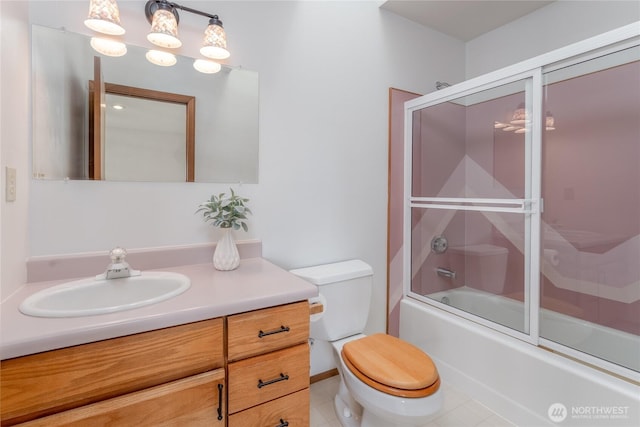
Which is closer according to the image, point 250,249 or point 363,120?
point 250,249

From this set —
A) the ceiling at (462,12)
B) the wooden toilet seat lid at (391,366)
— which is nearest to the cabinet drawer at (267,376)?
the wooden toilet seat lid at (391,366)

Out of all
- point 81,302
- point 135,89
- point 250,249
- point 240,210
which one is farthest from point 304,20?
point 81,302

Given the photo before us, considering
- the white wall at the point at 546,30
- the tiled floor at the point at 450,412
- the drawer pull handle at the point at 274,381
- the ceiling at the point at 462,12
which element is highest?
the ceiling at the point at 462,12

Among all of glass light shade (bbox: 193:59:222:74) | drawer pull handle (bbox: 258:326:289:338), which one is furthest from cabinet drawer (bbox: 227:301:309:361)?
glass light shade (bbox: 193:59:222:74)

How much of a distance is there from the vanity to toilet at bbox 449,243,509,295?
1.62m

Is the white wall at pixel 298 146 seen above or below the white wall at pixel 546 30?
below

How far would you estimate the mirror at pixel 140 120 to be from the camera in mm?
1174

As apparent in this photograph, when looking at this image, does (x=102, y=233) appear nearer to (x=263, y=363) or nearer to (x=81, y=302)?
(x=81, y=302)

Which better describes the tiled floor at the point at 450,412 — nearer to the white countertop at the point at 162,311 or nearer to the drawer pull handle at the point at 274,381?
the drawer pull handle at the point at 274,381

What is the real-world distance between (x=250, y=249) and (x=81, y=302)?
2.31 ft

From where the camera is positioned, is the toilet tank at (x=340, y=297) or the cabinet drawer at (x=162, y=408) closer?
the cabinet drawer at (x=162, y=408)

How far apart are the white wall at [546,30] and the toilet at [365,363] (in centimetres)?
191

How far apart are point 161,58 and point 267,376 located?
4.56 feet

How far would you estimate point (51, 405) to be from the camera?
2.43ft
